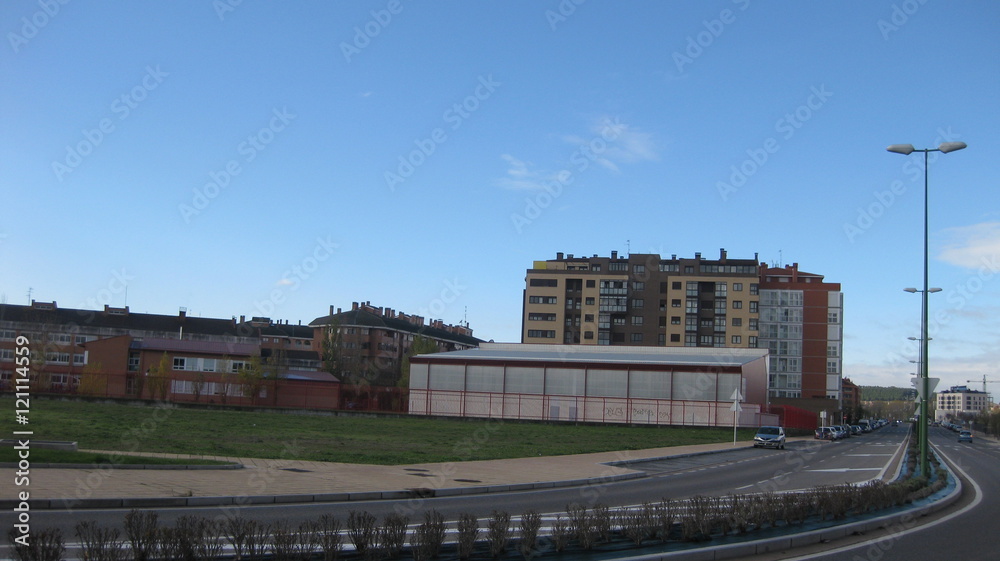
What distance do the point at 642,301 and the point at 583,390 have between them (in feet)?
185

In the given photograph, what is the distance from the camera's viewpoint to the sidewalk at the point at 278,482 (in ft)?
45.2

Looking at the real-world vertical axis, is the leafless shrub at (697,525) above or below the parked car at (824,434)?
above

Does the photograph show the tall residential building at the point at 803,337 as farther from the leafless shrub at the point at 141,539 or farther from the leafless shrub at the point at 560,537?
the leafless shrub at the point at 141,539

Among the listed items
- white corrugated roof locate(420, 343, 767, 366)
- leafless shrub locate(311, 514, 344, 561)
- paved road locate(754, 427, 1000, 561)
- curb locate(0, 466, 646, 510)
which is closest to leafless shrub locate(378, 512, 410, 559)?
leafless shrub locate(311, 514, 344, 561)

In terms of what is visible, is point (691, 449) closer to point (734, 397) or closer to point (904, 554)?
point (734, 397)

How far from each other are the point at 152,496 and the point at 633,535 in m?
7.92

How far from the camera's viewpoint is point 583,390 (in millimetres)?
64125

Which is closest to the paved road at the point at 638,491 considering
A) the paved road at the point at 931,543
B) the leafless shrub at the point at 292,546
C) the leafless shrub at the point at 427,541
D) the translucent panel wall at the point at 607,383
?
the leafless shrub at the point at 427,541

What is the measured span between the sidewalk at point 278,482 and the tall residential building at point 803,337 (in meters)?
105

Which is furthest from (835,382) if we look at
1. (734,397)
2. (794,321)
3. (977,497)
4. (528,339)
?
(977,497)

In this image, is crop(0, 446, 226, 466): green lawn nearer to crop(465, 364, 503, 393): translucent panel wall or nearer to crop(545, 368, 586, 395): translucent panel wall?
crop(545, 368, 586, 395): translucent panel wall

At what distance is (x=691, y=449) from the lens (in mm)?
37156

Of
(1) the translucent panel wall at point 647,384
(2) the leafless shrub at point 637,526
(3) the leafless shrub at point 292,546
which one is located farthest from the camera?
(1) the translucent panel wall at point 647,384

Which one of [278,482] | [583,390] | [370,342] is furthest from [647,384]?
[370,342]
